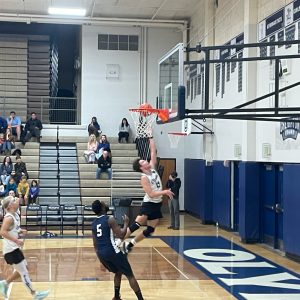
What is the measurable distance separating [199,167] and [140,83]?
18.7 feet

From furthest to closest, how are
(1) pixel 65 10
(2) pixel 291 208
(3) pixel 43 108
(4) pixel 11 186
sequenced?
(3) pixel 43 108, (1) pixel 65 10, (4) pixel 11 186, (2) pixel 291 208

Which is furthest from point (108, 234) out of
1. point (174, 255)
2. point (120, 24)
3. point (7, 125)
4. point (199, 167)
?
point (120, 24)

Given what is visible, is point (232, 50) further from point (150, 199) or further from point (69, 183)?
point (150, 199)

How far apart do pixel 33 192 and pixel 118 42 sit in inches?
347

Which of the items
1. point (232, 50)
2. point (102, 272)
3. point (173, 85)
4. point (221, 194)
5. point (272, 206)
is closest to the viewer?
point (173, 85)

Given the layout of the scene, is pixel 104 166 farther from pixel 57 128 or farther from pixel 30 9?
pixel 30 9

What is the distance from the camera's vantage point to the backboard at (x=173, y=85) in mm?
8359

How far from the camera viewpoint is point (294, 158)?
1266 centimetres

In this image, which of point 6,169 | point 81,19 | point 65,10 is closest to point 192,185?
point 6,169

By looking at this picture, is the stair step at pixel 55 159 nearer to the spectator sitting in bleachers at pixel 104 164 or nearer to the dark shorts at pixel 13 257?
the spectator sitting in bleachers at pixel 104 164

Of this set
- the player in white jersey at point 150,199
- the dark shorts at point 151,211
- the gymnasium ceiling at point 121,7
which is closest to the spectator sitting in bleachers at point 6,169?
the gymnasium ceiling at point 121,7

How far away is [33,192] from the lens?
1864 cm

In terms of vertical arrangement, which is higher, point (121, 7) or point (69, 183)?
point (121, 7)

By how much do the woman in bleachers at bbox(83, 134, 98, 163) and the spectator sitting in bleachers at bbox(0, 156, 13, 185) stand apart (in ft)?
11.6
